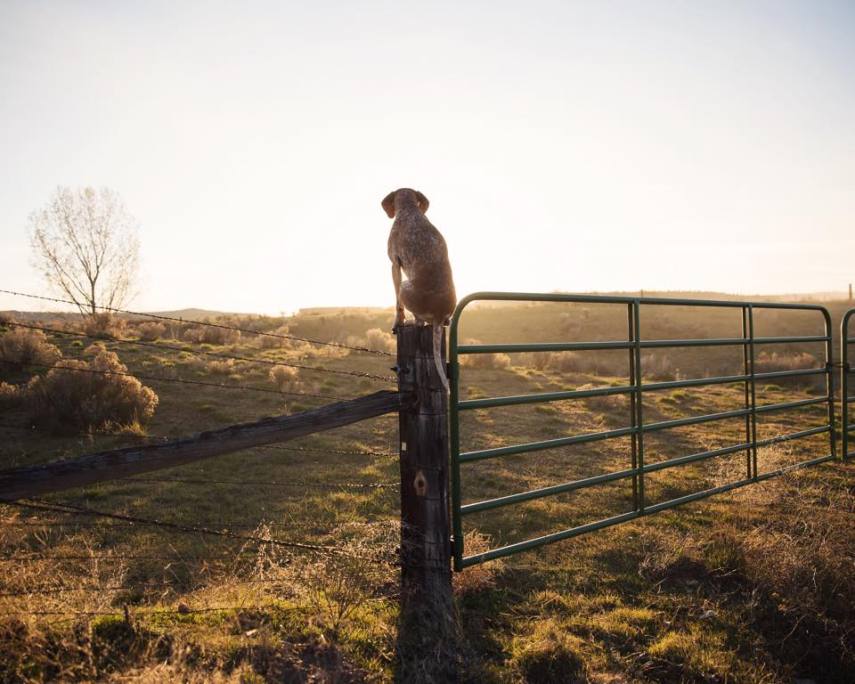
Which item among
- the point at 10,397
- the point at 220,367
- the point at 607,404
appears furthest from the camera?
the point at 220,367

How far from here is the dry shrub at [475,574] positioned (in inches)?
165

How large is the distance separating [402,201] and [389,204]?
0.17m

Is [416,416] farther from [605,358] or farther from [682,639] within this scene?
[605,358]

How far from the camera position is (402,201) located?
430 cm

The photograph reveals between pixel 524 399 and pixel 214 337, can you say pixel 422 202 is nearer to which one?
pixel 524 399

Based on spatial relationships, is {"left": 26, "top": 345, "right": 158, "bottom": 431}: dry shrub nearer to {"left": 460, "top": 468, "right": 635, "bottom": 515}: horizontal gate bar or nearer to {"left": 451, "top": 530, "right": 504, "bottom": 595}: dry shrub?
{"left": 451, "top": 530, "right": 504, "bottom": 595}: dry shrub

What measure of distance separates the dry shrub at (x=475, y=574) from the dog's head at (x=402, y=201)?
8.83 ft

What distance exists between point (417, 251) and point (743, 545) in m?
3.67

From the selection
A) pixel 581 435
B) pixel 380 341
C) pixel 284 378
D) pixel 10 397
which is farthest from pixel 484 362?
pixel 581 435

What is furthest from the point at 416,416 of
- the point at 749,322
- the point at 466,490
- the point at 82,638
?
the point at 749,322

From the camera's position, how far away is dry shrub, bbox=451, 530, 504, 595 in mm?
4180

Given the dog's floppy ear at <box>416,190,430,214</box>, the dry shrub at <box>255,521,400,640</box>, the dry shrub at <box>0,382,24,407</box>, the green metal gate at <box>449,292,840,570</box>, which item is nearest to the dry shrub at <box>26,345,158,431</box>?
the dry shrub at <box>0,382,24,407</box>

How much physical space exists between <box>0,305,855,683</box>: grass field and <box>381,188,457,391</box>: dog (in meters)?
1.21

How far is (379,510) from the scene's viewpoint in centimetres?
649
